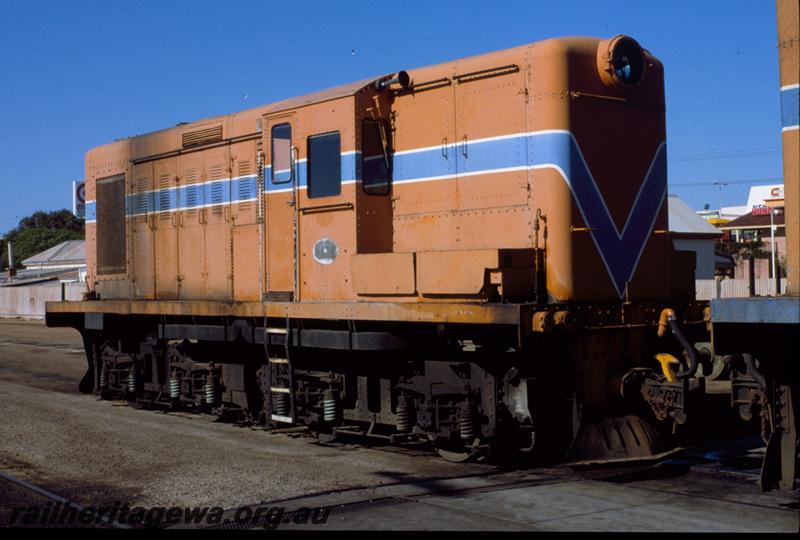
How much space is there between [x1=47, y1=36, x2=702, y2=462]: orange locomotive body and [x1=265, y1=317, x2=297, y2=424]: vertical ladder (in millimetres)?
35

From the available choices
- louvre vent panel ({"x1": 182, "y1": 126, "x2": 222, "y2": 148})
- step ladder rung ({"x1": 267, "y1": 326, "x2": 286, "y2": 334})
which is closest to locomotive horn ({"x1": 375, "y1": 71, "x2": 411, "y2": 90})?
step ladder rung ({"x1": 267, "y1": 326, "x2": 286, "y2": 334})

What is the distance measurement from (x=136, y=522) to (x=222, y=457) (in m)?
2.70

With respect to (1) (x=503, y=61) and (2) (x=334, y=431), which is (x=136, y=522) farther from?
(1) (x=503, y=61)

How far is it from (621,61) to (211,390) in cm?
677

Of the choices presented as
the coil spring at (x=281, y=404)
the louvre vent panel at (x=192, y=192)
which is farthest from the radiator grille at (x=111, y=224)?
the coil spring at (x=281, y=404)

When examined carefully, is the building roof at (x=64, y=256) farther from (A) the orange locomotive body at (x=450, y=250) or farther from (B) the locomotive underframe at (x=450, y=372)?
(B) the locomotive underframe at (x=450, y=372)

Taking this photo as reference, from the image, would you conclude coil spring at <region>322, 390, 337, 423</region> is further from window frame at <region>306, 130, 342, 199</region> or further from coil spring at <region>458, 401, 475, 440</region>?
window frame at <region>306, 130, 342, 199</region>

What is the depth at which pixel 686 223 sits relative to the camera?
148ft

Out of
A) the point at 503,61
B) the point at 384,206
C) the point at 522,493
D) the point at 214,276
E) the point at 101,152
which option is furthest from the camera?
the point at 101,152

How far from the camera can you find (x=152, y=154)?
13750 millimetres

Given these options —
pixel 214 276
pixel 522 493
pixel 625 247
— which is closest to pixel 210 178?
pixel 214 276

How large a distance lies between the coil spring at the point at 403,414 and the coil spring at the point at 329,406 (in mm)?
918

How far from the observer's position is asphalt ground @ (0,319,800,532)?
7.04m

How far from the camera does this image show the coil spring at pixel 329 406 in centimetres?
1045
